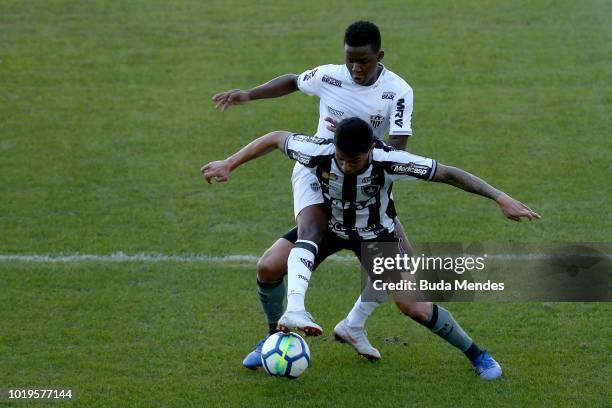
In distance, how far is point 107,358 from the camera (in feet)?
24.2

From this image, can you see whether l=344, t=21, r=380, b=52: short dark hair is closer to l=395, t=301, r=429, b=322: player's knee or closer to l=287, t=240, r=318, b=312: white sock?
l=287, t=240, r=318, b=312: white sock

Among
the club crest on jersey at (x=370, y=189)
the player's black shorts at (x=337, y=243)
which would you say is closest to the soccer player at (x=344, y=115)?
the player's black shorts at (x=337, y=243)

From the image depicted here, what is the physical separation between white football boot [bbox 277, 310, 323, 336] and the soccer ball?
28 centimetres

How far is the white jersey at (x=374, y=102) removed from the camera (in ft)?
24.1

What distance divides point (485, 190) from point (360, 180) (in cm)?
84

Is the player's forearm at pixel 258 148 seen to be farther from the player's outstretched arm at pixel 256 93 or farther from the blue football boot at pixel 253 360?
the blue football boot at pixel 253 360

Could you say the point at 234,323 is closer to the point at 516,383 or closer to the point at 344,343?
the point at 344,343

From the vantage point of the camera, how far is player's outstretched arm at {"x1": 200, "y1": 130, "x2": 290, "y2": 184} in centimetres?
669

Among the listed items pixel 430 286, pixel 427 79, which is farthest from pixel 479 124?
pixel 430 286

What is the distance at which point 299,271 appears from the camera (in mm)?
6629

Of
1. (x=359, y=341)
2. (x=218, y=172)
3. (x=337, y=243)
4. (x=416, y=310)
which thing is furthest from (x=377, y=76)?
(x=359, y=341)

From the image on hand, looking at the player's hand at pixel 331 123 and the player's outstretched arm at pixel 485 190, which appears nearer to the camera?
the player's outstretched arm at pixel 485 190

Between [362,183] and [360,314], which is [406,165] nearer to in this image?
[362,183]

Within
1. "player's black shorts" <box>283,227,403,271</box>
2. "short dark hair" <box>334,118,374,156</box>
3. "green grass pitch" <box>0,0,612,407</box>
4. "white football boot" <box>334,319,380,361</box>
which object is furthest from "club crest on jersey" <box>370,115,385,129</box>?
"green grass pitch" <box>0,0,612,407</box>
